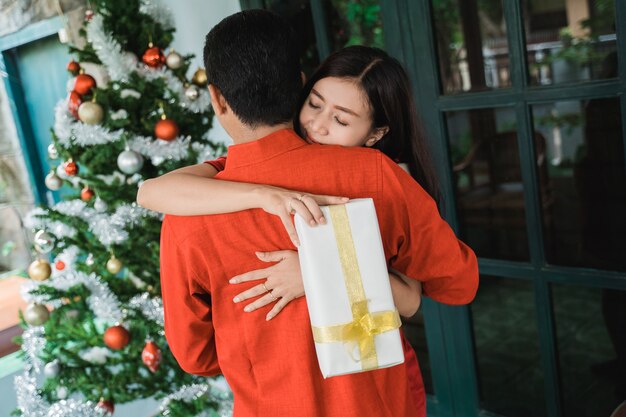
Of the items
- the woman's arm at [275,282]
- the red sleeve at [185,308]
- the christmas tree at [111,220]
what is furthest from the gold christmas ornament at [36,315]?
the woman's arm at [275,282]

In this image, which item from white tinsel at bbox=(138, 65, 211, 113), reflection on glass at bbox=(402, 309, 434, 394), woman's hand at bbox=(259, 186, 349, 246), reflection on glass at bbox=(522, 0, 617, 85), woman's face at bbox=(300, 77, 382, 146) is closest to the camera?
woman's hand at bbox=(259, 186, 349, 246)

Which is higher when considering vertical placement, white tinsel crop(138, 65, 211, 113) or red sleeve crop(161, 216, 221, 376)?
white tinsel crop(138, 65, 211, 113)

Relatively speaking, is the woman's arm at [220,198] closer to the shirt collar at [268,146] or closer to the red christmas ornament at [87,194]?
the shirt collar at [268,146]

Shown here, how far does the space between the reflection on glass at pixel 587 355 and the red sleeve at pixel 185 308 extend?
49.9 inches

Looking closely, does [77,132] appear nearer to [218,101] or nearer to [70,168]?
[70,168]

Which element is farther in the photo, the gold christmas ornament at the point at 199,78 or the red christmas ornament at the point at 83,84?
the gold christmas ornament at the point at 199,78

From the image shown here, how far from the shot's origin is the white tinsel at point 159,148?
6.70ft

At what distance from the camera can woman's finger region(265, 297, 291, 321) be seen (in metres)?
1.11

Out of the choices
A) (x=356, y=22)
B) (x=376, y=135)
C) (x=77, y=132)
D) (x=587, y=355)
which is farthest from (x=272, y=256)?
(x=587, y=355)

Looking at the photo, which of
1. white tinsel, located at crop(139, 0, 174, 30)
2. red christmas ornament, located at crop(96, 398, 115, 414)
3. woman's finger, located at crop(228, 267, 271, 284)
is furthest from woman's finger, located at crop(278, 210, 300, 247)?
red christmas ornament, located at crop(96, 398, 115, 414)

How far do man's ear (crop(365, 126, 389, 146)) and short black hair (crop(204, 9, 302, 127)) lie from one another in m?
0.31

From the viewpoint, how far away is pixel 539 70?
1.95m

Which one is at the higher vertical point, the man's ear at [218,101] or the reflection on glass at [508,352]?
the man's ear at [218,101]

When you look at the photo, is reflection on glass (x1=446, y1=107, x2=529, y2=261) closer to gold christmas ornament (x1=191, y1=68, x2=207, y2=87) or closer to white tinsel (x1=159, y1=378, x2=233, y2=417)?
gold christmas ornament (x1=191, y1=68, x2=207, y2=87)
